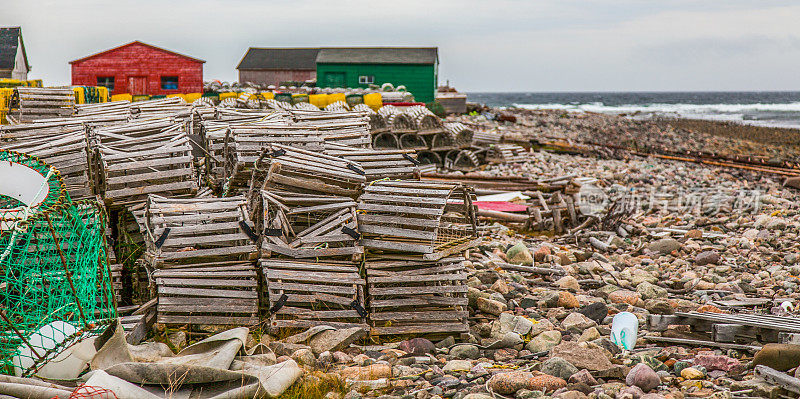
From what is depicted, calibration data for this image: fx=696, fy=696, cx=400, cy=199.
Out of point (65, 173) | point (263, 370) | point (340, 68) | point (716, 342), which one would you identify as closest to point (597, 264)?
point (716, 342)

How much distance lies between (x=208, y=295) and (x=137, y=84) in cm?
2491

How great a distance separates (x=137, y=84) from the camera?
94.1 feet

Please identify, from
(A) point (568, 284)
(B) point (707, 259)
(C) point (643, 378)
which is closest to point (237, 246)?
(C) point (643, 378)

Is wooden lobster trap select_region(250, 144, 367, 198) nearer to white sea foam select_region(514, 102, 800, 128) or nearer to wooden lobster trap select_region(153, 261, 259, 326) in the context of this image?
wooden lobster trap select_region(153, 261, 259, 326)

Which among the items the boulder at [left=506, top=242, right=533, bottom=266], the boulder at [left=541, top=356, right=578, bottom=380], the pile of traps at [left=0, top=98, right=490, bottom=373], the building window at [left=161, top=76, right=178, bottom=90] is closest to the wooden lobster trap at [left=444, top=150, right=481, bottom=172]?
the boulder at [left=506, top=242, right=533, bottom=266]

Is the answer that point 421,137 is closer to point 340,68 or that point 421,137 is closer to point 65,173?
point 65,173

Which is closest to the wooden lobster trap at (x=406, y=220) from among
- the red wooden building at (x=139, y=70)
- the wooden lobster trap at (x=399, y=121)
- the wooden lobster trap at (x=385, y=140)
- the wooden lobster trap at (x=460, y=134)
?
the wooden lobster trap at (x=385, y=140)

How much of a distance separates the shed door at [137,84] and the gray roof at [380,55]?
1115 centimetres

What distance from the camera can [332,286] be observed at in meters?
6.36

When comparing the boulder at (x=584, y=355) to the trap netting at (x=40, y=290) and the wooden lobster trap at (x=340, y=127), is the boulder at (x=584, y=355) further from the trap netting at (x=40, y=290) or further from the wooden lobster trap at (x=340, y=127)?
the wooden lobster trap at (x=340, y=127)

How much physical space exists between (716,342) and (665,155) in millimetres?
20244

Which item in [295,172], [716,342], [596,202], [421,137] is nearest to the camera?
[716,342]

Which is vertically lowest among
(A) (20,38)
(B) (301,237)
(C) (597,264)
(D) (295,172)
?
(C) (597,264)

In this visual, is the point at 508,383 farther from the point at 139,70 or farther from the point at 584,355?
the point at 139,70
